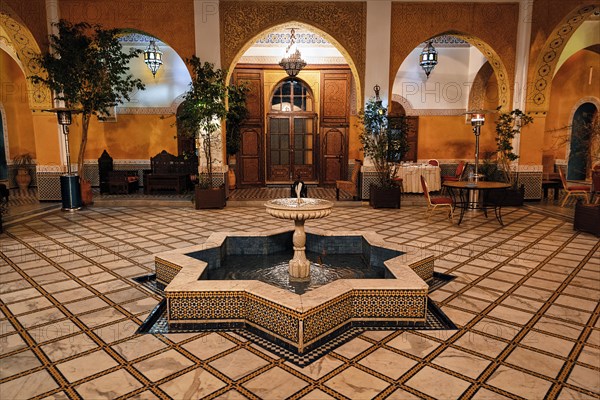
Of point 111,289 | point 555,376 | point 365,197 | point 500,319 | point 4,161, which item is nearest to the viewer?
point 555,376

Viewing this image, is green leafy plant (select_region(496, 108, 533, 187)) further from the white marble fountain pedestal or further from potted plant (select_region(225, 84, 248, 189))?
the white marble fountain pedestal

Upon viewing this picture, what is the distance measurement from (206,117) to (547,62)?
20.5ft

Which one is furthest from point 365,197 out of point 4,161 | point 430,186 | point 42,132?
point 4,161

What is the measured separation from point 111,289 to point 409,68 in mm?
8688

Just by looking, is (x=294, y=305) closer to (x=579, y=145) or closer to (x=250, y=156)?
(x=250, y=156)

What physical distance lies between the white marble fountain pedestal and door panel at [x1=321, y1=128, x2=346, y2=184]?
6.75 meters

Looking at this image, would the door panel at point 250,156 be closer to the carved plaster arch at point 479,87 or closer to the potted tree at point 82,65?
the potted tree at point 82,65

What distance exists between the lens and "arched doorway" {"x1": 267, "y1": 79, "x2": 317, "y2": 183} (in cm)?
1038

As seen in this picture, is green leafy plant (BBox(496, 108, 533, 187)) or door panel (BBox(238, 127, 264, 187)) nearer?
green leafy plant (BBox(496, 108, 533, 187))

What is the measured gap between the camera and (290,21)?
289 inches

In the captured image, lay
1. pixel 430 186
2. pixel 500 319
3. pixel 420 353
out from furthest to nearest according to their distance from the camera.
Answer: pixel 430 186 → pixel 500 319 → pixel 420 353

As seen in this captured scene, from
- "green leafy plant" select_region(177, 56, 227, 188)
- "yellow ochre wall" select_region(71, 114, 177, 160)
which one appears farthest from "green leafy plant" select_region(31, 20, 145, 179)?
"yellow ochre wall" select_region(71, 114, 177, 160)

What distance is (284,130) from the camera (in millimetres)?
10453

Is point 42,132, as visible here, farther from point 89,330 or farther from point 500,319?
point 500,319
